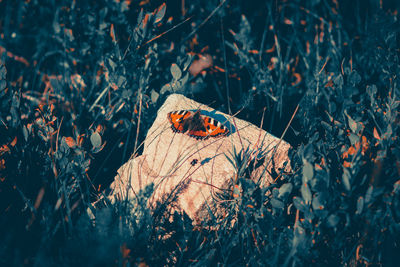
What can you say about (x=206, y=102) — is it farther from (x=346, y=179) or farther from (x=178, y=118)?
(x=346, y=179)

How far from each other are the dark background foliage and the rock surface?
13cm

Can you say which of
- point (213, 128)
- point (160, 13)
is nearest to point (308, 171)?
point (213, 128)

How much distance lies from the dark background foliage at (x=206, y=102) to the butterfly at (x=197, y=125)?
0.86ft

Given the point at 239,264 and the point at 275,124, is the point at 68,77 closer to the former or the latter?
the point at 275,124

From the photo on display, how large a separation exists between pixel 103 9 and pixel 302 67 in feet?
7.55

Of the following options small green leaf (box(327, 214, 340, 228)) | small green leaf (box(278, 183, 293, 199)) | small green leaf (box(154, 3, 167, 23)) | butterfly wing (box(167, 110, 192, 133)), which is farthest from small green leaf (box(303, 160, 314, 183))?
small green leaf (box(154, 3, 167, 23))

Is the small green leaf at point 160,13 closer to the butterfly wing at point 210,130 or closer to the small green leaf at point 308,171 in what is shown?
the butterfly wing at point 210,130

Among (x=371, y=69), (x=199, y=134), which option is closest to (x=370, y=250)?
(x=199, y=134)

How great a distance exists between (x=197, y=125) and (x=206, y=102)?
1.00 m

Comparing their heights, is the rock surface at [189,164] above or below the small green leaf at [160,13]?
below

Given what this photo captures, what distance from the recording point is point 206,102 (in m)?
3.12

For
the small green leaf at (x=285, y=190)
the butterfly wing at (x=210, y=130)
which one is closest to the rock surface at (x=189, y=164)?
the butterfly wing at (x=210, y=130)

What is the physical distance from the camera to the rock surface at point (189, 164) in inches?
83.5

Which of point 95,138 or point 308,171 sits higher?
point 308,171
